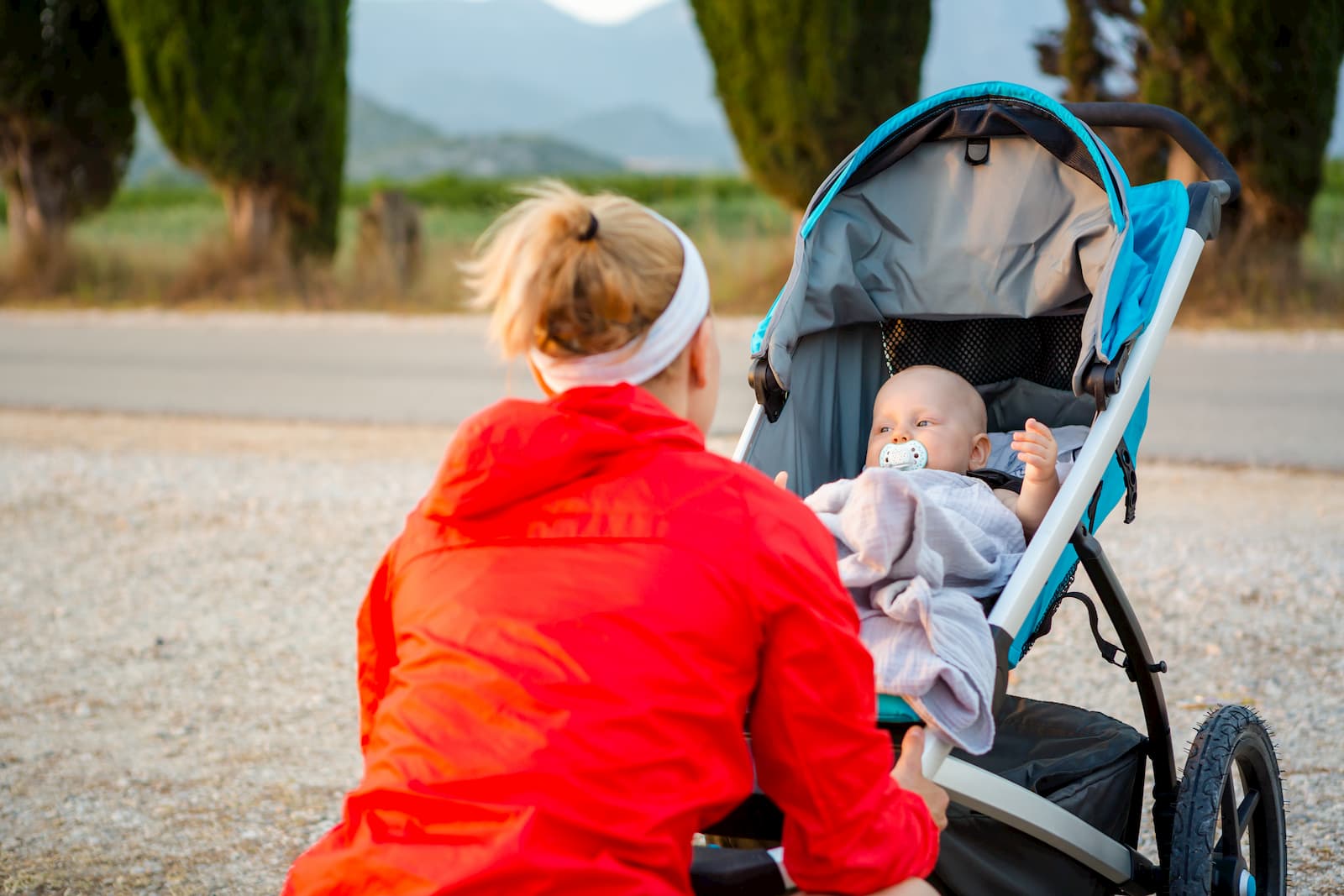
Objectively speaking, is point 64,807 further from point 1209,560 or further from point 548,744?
point 1209,560

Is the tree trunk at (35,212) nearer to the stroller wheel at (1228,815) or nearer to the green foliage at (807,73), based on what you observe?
the green foliage at (807,73)

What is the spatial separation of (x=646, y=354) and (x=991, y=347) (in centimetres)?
203

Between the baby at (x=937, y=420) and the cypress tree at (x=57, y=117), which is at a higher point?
the baby at (x=937, y=420)

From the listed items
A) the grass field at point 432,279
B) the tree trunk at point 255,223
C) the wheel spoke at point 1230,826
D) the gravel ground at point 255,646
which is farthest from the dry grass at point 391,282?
the wheel spoke at point 1230,826

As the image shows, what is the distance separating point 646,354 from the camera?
1670 millimetres

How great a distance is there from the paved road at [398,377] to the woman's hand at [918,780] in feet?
18.5

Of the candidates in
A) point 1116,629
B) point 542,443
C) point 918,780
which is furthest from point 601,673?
point 1116,629

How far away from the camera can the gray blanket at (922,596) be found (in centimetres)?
222

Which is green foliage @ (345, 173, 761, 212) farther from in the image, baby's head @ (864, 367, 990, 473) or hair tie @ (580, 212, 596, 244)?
hair tie @ (580, 212, 596, 244)

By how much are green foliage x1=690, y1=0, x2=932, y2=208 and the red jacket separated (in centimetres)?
1179

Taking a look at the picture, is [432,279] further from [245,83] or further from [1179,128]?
[1179,128]

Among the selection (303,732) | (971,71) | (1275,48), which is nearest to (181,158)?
(1275,48)

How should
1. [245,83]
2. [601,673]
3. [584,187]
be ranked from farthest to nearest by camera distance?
[584,187] < [245,83] < [601,673]

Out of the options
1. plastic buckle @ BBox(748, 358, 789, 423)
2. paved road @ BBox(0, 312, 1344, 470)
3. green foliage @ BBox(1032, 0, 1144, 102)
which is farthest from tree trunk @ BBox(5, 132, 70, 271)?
plastic buckle @ BBox(748, 358, 789, 423)
